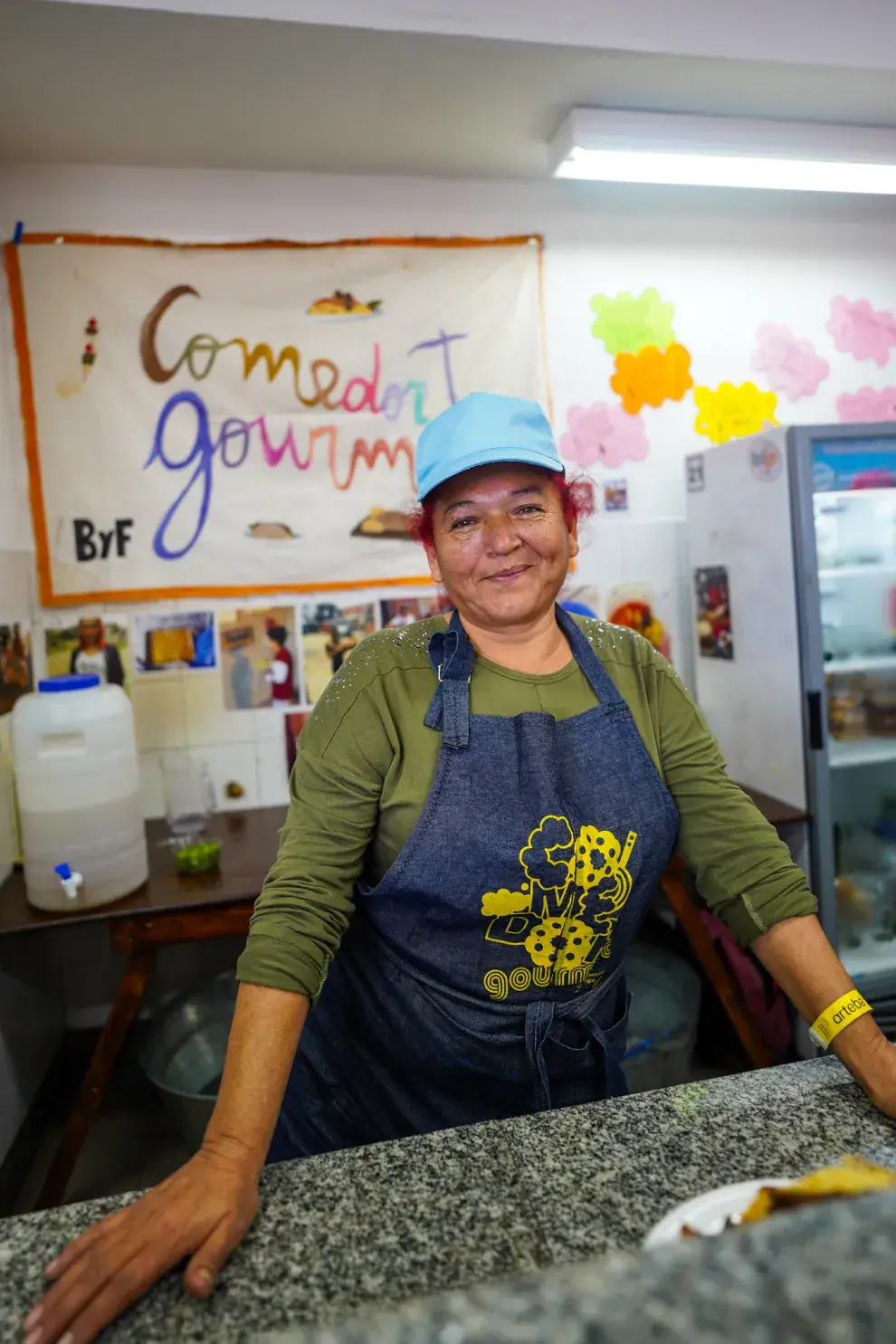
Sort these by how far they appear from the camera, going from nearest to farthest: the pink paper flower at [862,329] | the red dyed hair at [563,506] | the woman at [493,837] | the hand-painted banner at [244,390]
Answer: the woman at [493,837] → the red dyed hair at [563,506] → the hand-painted banner at [244,390] → the pink paper flower at [862,329]

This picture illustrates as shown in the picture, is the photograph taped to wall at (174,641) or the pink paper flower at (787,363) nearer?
the photograph taped to wall at (174,641)

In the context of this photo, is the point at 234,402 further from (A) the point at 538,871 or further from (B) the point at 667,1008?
(B) the point at 667,1008

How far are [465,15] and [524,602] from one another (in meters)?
1.52

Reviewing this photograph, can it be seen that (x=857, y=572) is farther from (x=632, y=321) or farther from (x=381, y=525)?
(x=381, y=525)

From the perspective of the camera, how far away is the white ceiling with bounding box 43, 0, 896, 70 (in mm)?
1852

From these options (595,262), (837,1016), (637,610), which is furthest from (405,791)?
(595,262)

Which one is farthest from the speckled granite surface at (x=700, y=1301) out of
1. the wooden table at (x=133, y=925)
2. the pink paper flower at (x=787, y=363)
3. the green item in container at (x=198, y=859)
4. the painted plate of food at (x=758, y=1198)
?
the pink paper flower at (x=787, y=363)

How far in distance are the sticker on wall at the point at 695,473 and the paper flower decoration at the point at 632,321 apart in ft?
1.35

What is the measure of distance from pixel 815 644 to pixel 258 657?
168 cm

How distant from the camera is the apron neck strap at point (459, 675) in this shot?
1236 millimetres

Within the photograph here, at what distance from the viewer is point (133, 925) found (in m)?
2.00

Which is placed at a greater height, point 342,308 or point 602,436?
point 342,308

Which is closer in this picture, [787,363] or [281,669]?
[281,669]

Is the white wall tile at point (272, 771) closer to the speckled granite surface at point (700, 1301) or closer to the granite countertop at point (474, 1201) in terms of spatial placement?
the granite countertop at point (474, 1201)
